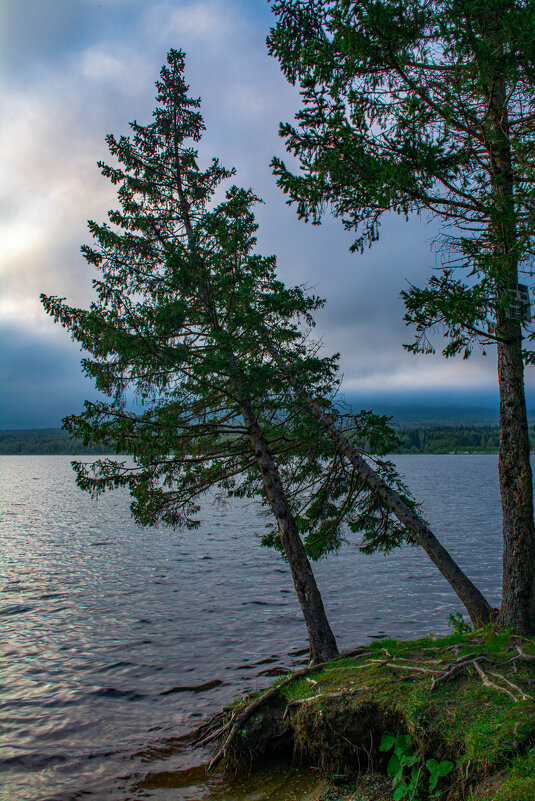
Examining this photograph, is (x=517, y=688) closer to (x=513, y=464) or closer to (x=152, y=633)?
(x=513, y=464)

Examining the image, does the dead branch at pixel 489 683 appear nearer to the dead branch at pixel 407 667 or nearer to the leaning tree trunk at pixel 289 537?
the dead branch at pixel 407 667

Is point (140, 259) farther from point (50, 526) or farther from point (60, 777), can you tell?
point (50, 526)

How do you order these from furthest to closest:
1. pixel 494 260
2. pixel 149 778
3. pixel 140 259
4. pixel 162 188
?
pixel 162 188 < pixel 140 259 < pixel 149 778 < pixel 494 260

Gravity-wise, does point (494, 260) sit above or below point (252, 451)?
above

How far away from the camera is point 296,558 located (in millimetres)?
10836

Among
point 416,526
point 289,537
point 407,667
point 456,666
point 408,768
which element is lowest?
point 408,768

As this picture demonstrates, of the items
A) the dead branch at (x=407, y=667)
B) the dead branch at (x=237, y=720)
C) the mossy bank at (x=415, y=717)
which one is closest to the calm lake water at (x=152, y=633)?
the dead branch at (x=237, y=720)

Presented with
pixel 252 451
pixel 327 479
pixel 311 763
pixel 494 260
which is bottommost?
pixel 311 763

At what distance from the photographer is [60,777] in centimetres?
882

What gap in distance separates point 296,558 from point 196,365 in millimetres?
4635

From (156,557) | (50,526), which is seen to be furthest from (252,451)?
(50,526)

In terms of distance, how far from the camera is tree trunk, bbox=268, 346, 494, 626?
10.3 meters

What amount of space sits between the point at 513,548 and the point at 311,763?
4857mm

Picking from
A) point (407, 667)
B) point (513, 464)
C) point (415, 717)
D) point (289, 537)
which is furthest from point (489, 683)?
point (289, 537)
